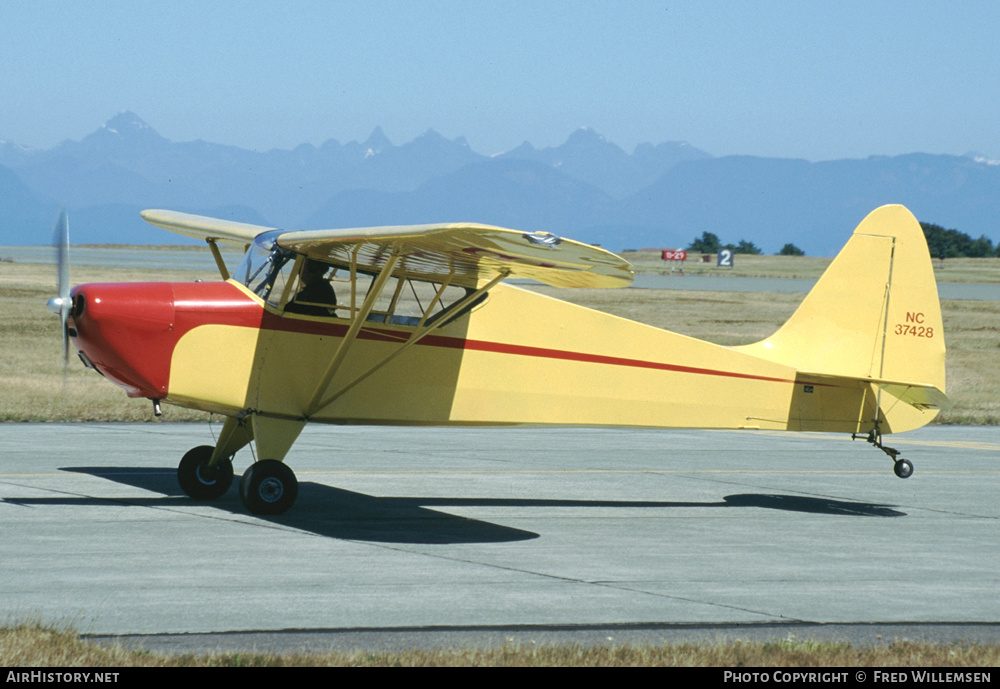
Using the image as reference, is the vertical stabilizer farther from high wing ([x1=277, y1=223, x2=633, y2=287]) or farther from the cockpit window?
the cockpit window

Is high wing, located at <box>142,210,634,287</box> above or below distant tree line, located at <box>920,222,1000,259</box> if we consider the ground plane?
below

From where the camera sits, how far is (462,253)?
9195 millimetres

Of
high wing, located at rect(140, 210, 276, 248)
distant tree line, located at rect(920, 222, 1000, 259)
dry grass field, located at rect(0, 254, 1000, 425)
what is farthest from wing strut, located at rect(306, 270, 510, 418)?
distant tree line, located at rect(920, 222, 1000, 259)

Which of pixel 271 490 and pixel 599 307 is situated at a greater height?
pixel 599 307

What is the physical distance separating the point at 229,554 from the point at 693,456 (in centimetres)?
873

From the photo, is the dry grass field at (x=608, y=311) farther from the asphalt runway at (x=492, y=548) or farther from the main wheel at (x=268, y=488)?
→ the main wheel at (x=268, y=488)

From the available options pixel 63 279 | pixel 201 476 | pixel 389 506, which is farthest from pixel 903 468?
pixel 63 279

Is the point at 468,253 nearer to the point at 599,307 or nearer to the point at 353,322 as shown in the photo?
the point at 353,322

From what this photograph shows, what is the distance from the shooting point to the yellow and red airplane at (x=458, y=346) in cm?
931

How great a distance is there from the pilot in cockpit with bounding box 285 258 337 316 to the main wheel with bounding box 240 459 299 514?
144cm

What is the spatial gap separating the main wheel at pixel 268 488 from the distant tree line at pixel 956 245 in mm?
121297

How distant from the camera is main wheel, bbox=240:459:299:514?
31.4 feet

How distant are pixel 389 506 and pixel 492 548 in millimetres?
2078

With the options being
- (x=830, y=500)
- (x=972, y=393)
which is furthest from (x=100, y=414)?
(x=972, y=393)
